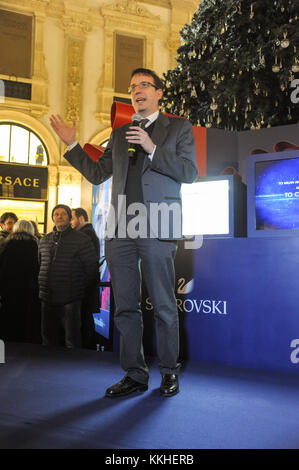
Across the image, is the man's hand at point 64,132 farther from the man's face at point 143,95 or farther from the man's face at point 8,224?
the man's face at point 8,224

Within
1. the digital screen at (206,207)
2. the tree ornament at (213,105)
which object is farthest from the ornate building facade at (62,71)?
the digital screen at (206,207)

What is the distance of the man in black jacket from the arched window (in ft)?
31.9

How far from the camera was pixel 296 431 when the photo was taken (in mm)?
1576

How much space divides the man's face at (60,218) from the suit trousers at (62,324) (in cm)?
65

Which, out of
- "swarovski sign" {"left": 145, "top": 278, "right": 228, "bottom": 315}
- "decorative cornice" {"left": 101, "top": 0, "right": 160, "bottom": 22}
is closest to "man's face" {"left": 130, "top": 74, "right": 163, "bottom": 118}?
"swarovski sign" {"left": 145, "top": 278, "right": 228, "bottom": 315}

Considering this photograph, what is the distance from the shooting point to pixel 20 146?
1279cm

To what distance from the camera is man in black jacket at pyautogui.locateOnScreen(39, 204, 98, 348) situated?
137 inches

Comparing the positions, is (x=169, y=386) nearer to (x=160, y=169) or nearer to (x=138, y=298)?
(x=138, y=298)

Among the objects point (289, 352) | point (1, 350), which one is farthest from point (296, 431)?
point (1, 350)

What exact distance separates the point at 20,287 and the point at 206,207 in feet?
6.00

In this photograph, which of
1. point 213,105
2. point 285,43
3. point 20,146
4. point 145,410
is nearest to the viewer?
point 145,410

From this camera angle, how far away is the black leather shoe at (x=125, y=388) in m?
2.00

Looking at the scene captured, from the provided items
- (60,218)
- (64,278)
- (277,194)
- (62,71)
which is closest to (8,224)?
(60,218)
